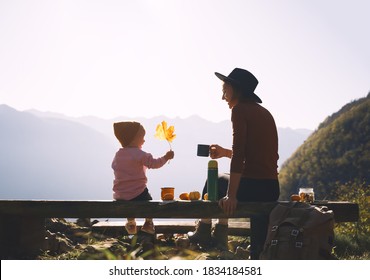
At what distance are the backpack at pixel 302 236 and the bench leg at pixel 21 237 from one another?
12.5ft

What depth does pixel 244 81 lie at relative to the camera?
18.0 feet

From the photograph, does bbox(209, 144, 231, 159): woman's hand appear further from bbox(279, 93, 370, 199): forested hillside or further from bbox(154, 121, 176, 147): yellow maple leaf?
bbox(279, 93, 370, 199): forested hillside

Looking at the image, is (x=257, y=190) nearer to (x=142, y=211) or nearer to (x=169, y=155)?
(x=169, y=155)

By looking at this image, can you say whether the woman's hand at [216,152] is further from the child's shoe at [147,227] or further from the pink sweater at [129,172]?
the child's shoe at [147,227]

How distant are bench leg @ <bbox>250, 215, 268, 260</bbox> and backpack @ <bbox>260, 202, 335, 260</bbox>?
419 millimetres

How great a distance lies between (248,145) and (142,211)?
5.32 ft

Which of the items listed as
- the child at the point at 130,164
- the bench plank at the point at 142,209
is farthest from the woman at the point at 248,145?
the child at the point at 130,164

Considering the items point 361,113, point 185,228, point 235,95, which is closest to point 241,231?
point 185,228

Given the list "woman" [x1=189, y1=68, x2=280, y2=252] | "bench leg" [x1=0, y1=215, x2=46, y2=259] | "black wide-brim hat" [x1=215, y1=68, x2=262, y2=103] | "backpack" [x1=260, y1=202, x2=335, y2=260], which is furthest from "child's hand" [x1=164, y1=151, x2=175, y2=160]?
"bench leg" [x1=0, y1=215, x2=46, y2=259]

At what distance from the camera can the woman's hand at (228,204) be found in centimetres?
509

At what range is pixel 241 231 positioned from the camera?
30.6 ft

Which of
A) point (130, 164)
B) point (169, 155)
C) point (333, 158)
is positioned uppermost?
point (333, 158)

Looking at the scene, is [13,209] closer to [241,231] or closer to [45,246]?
[45,246]

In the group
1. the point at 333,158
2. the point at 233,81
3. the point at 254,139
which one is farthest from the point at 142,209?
the point at 333,158
